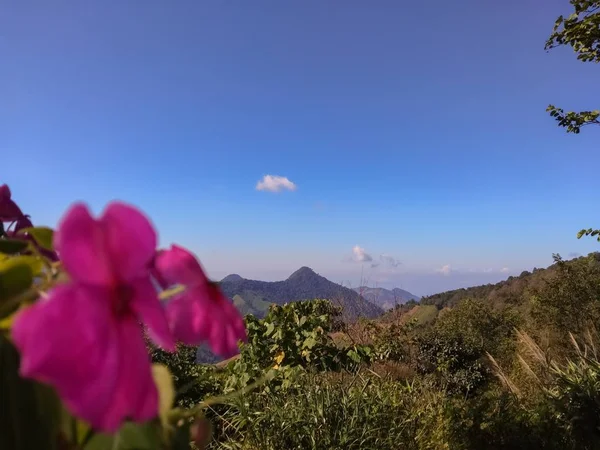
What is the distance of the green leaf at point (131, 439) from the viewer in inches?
12.4

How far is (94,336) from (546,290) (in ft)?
53.3

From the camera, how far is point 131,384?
236mm

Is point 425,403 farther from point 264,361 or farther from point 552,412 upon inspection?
point 264,361

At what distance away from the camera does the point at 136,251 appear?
9.8 inches

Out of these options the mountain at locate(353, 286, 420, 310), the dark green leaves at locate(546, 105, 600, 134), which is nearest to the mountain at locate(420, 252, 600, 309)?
the mountain at locate(353, 286, 420, 310)

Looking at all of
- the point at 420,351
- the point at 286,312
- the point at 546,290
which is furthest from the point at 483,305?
the point at 286,312

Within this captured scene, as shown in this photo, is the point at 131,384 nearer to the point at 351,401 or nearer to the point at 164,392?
the point at 164,392

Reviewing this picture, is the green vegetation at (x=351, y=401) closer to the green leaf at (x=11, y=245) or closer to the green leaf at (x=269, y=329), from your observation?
the green leaf at (x=269, y=329)

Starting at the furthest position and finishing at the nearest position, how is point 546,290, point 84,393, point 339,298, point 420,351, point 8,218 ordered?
point 546,290 < point 420,351 < point 339,298 < point 8,218 < point 84,393

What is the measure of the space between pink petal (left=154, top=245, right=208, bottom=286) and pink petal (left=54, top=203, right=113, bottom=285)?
80mm

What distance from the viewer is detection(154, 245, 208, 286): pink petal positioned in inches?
12.9

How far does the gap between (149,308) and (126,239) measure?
4 cm

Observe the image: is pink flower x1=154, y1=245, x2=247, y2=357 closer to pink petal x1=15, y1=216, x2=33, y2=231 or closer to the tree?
pink petal x1=15, y1=216, x2=33, y2=231

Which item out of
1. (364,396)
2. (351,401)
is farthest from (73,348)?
(364,396)
